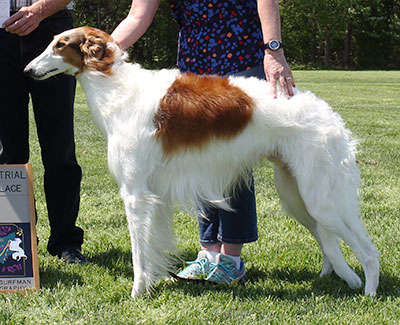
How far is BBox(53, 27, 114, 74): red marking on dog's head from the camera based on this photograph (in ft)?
10.7

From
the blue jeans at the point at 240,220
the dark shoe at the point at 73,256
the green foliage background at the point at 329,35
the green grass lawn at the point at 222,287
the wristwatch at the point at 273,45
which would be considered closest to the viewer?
the green grass lawn at the point at 222,287

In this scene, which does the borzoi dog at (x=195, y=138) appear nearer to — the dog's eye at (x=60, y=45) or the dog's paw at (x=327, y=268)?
the dog's eye at (x=60, y=45)

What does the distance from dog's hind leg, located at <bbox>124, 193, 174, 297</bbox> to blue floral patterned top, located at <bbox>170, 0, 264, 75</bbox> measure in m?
0.97

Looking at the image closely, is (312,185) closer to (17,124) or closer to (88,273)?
(88,273)

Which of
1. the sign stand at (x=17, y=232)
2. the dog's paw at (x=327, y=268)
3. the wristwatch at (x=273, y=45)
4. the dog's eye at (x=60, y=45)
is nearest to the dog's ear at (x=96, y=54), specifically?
the dog's eye at (x=60, y=45)

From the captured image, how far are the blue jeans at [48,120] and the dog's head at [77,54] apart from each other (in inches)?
18.7

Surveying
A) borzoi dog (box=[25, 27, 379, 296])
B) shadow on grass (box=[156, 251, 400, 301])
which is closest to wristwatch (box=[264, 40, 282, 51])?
borzoi dog (box=[25, 27, 379, 296])

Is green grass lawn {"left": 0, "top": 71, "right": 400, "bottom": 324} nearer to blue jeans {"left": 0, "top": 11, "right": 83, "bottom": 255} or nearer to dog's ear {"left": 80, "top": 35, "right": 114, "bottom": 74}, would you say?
blue jeans {"left": 0, "top": 11, "right": 83, "bottom": 255}

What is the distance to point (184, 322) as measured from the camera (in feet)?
10.1

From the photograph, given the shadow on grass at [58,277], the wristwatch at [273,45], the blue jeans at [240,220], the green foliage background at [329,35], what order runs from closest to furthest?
the wristwatch at [273,45]
the shadow on grass at [58,277]
the blue jeans at [240,220]
the green foliage background at [329,35]

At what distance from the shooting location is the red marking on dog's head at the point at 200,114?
3223 mm

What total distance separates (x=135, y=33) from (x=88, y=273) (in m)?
1.66

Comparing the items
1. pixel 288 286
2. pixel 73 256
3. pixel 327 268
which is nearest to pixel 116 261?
pixel 73 256

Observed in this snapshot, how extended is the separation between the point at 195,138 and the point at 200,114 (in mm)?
147
